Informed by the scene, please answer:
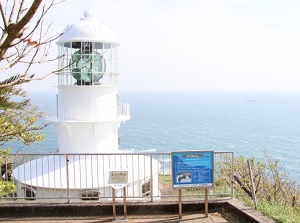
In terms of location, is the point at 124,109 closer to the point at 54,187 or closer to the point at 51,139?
the point at 54,187

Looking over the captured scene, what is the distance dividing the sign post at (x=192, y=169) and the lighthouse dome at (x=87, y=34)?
7204 millimetres

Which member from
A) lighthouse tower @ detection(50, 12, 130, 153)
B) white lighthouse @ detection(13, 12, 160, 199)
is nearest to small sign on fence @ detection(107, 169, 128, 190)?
white lighthouse @ detection(13, 12, 160, 199)

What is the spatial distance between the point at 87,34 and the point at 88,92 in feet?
6.26

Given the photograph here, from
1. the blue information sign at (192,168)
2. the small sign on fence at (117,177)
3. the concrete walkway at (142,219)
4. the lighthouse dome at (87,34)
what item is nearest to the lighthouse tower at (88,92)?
the lighthouse dome at (87,34)

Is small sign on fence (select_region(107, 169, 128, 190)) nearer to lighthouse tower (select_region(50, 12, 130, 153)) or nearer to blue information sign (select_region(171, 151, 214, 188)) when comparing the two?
blue information sign (select_region(171, 151, 214, 188))

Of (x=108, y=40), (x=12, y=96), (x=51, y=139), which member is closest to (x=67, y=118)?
(x=108, y=40)

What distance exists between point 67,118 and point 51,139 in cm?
3995

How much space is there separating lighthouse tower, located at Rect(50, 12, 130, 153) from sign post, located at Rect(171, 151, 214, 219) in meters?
6.82

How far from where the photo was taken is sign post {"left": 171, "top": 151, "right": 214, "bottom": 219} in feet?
18.9

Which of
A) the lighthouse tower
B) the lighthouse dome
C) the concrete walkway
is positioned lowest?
the concrete walkway

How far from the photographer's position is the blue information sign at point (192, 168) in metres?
5.77

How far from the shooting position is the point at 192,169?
5.79 metres

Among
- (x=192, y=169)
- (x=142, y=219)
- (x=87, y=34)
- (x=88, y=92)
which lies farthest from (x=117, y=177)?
(x=87, y=34)

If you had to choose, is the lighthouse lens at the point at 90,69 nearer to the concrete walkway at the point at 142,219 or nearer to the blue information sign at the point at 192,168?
the concrete walkway at the point at 142,219
